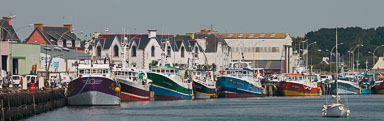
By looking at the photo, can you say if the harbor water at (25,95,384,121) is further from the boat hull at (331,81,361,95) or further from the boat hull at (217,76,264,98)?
the boat hull at (331,81,361,95)

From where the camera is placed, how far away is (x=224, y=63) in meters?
179

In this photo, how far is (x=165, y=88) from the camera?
110 m

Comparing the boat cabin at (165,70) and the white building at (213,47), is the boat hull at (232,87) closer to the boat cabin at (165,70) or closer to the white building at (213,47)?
the boat cabin at (165,70)

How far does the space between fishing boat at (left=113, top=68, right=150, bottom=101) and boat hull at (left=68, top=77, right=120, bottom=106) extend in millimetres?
10611

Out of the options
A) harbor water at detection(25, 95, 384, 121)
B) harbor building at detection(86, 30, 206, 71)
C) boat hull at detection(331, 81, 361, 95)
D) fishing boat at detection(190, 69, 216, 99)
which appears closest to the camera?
harbor water at detection(25, 95, 384, 121)

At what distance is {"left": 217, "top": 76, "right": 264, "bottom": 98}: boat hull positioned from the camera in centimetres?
12338

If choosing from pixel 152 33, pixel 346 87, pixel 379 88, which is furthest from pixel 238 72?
pixel 379 88

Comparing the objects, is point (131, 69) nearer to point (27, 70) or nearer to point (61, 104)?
point (61, 104)

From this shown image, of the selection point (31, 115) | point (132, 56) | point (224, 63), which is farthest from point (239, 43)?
point (31, 115)

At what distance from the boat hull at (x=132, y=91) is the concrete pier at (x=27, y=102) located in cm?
978

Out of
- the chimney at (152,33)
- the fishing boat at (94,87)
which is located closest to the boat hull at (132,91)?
the fishing boat at (94,87)

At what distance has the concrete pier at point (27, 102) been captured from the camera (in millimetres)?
64262

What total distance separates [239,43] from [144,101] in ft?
317

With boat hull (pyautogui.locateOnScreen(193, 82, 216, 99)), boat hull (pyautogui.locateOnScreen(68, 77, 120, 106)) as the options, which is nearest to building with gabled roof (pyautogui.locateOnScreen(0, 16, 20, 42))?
boat hull (pyautogui.locateOnScreen(193, 82, 216, 99))
